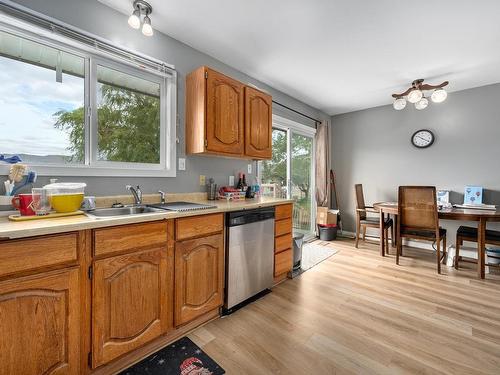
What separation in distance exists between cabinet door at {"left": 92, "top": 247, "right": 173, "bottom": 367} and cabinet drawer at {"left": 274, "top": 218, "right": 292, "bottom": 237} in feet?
3.81

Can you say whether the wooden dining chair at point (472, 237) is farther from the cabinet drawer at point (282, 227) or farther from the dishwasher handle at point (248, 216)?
the dishwasher handle at point (248, 216)

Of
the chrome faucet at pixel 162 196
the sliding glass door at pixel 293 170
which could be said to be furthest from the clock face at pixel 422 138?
the chrome faucet at pixel 162 196

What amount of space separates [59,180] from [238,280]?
1.49 meters

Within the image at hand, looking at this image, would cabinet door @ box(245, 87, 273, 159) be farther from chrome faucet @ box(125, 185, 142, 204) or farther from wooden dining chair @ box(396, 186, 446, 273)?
wooden dining chair @ box(396, 186, 446, 273)

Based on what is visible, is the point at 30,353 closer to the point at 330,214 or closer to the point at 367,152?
the point at 330,214

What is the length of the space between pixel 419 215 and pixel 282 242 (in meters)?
1.82

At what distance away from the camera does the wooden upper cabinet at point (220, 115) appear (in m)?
2.14

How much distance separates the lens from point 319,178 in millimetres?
4312

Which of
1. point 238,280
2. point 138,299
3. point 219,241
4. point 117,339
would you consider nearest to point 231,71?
point 219,241

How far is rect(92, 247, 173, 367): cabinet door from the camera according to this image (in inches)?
49.8

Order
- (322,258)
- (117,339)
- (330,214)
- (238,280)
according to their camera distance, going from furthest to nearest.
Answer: (330,214) → (322,258) → (238,280) → (117,339)

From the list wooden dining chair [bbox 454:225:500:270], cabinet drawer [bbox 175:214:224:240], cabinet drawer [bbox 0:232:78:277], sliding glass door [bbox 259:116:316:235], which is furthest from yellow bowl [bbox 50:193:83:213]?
wooden dining chair [bbox 454:225:500:270]

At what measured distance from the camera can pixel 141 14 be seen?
1870 millimetres

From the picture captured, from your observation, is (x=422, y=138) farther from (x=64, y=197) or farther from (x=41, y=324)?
(x=41, y=324)
